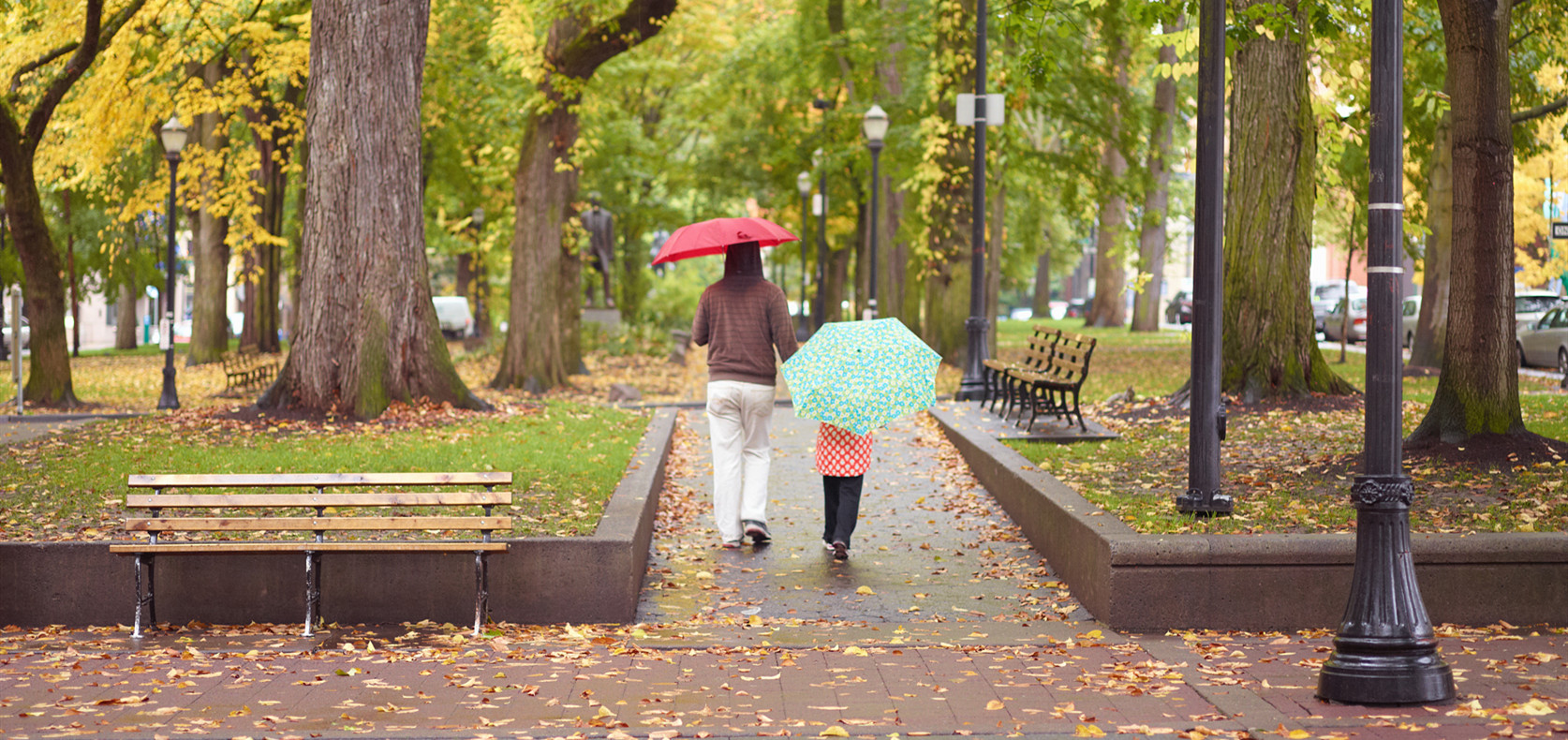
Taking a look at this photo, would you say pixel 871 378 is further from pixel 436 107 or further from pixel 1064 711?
pixel 436 107

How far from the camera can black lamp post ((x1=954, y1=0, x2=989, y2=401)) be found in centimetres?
1798

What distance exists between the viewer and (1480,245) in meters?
10.3

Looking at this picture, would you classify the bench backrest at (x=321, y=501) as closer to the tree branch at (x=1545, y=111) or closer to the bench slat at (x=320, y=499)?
the bench slat at (x=320, y=499)

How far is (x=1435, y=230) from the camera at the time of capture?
2416cm

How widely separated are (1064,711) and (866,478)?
7.27 m

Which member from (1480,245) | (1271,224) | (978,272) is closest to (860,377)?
(1480,245)

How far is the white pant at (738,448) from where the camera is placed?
9.45 metres

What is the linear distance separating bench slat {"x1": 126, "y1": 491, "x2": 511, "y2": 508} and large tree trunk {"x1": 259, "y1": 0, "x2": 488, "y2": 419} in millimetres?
6139

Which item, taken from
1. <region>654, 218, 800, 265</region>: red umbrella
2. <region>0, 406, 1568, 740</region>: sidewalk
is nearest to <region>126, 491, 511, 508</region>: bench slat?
<region>0, 406, 1568, 740</region>: sidewalk

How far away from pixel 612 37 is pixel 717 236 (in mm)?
12665

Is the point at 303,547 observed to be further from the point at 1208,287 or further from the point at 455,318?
the point at 455,318

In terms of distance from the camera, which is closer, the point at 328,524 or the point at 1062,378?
the point at 328,524

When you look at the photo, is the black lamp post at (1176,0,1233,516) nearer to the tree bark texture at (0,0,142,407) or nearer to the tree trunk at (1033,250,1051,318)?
the tree bark texture at (0,0,142,407)

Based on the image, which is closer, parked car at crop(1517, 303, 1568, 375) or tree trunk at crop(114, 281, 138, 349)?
parked car at crop(1517, 303, 1568, 375)
